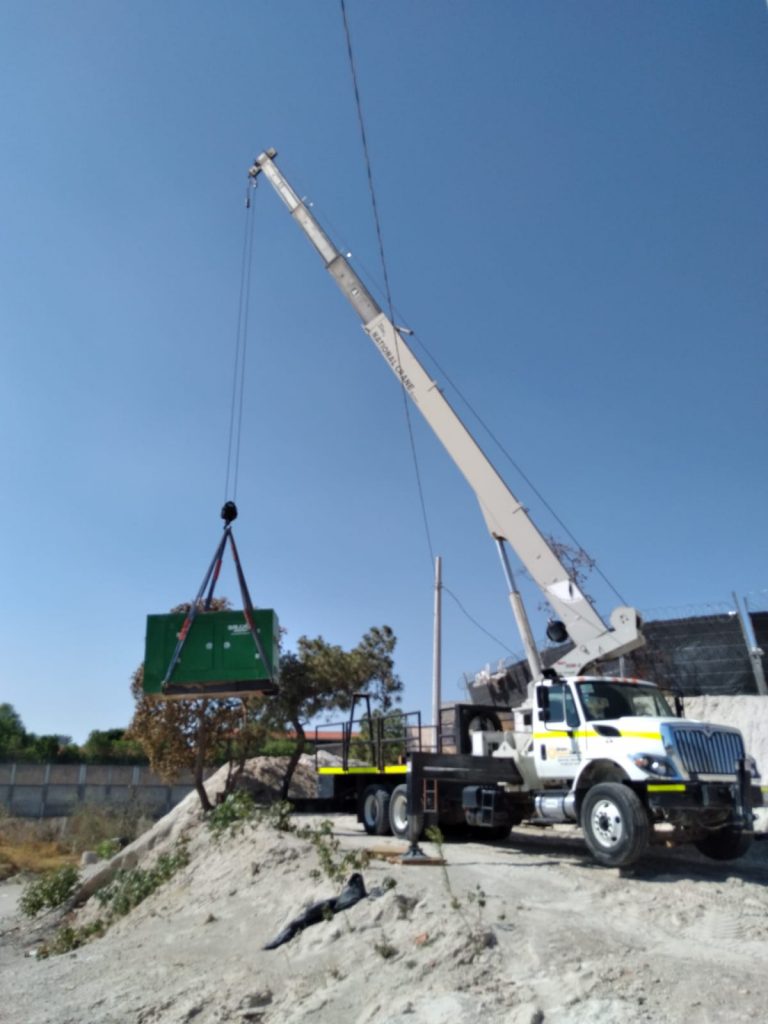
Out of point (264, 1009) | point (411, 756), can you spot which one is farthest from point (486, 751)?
point (264, 1009)

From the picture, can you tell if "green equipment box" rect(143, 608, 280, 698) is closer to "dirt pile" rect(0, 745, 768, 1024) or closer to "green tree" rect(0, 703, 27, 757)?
"dirt pile" rect(0, 745, 768, 1024)

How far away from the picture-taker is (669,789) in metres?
10.9

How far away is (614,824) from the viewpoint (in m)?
11.1

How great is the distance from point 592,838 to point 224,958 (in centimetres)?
540

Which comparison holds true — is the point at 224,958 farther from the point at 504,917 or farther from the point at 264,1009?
the point at 504,917

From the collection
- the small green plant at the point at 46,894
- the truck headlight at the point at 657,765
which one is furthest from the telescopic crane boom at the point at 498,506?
the small green plant at the point at 46,894

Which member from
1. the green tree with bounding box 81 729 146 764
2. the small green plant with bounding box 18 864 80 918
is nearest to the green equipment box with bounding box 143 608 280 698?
the small green plant with bounding box 18 864 80 918

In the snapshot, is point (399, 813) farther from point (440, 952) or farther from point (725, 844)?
point (440, 952)

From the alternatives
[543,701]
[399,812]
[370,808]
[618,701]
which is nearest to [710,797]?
[618,701]

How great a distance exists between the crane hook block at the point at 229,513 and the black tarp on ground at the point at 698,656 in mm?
10327

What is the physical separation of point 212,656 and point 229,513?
2793mm

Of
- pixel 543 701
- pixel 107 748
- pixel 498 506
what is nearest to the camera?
pixel 543 701

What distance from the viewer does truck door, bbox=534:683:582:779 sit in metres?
12.7

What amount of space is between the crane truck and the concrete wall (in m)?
16.6
